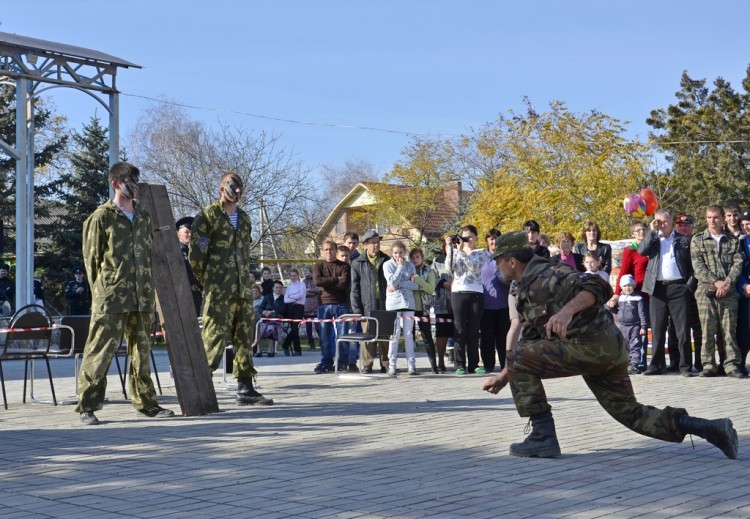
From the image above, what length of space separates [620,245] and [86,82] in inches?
510

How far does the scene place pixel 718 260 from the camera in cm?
1349

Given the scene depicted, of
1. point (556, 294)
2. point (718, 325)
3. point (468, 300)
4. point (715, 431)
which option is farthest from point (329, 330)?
point (715, 431)

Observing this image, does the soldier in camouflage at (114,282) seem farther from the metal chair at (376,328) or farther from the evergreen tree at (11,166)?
the evergreen tree at (11,166)

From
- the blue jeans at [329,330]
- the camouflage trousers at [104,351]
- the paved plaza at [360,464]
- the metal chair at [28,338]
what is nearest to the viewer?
the paved plaza at [360,464]

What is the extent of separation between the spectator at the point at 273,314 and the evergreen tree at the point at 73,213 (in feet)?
58.2

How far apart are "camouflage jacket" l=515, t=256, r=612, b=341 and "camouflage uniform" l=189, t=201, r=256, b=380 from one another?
159 inches

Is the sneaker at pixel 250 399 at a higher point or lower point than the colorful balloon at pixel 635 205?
lower

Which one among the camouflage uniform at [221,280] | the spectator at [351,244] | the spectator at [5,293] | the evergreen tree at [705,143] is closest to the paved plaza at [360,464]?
the camouflage uniform at [221,280]

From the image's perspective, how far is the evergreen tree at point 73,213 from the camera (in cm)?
3947

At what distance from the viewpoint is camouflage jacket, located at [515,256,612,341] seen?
21.4ft

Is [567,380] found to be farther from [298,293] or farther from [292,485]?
[298,293]

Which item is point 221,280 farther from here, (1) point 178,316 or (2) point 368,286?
(2) point 368,286

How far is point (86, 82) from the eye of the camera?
25.0 metres

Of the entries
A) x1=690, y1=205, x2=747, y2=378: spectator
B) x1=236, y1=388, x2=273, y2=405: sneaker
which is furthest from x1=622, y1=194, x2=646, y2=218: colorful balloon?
x1=236, y1=388, x2=273, y2=405: sneaker
